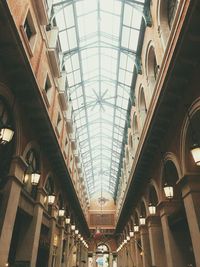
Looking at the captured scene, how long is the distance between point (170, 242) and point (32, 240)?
6382mm

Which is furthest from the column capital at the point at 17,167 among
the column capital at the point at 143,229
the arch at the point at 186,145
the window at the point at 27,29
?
the column capital at the point at 143,229

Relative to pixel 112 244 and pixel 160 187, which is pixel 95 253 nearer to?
pixel 112 244

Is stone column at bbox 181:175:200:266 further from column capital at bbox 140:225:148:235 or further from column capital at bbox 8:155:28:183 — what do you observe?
column capital at bbox 140:225:148:235

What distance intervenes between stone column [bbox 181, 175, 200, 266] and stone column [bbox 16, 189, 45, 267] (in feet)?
22.5

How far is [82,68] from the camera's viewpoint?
66.5ft

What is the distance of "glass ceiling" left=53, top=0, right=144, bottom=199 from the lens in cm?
1532

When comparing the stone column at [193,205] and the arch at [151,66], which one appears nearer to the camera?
the stone column at [193,205]

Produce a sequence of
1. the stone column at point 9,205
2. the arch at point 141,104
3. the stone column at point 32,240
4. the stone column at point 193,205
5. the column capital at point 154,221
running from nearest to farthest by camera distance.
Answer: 1. the stone column at point 193,205
2. the stone column at point 9,205
3. the stone column at point 32,240
4. the column capital at point 154,221
5. the arch at point 141,104

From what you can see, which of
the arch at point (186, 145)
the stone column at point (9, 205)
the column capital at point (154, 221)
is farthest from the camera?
the column capital at point (154, 221)

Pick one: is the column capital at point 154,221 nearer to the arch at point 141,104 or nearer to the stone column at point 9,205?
the arch at point 141,104

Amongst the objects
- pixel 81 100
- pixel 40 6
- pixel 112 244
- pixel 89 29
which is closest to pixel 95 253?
pixel 112 244

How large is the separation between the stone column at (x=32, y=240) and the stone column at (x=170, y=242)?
614 cm

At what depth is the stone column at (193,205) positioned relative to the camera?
26.3 ft

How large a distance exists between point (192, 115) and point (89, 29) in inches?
468
